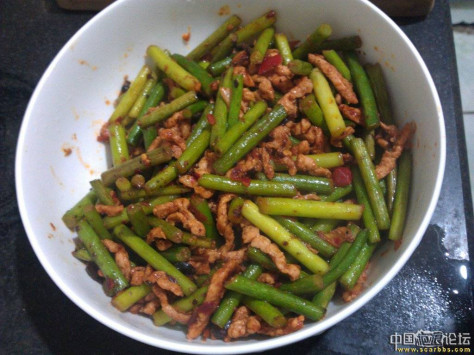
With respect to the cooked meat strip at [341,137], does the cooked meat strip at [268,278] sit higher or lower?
lower

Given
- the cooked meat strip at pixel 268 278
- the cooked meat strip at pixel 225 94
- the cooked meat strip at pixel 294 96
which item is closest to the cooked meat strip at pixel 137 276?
the cooked meat strip at pixel 268 278

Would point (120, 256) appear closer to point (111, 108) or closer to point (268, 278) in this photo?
point (268, 278)

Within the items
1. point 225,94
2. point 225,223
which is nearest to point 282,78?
point 225,94

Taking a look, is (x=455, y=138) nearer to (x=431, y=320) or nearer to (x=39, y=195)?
(x=431, y=320)

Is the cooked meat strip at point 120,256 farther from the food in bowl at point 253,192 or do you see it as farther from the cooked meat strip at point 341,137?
the cooked meat strip at point 341,137

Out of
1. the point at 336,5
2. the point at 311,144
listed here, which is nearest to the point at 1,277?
the point at 311,144
